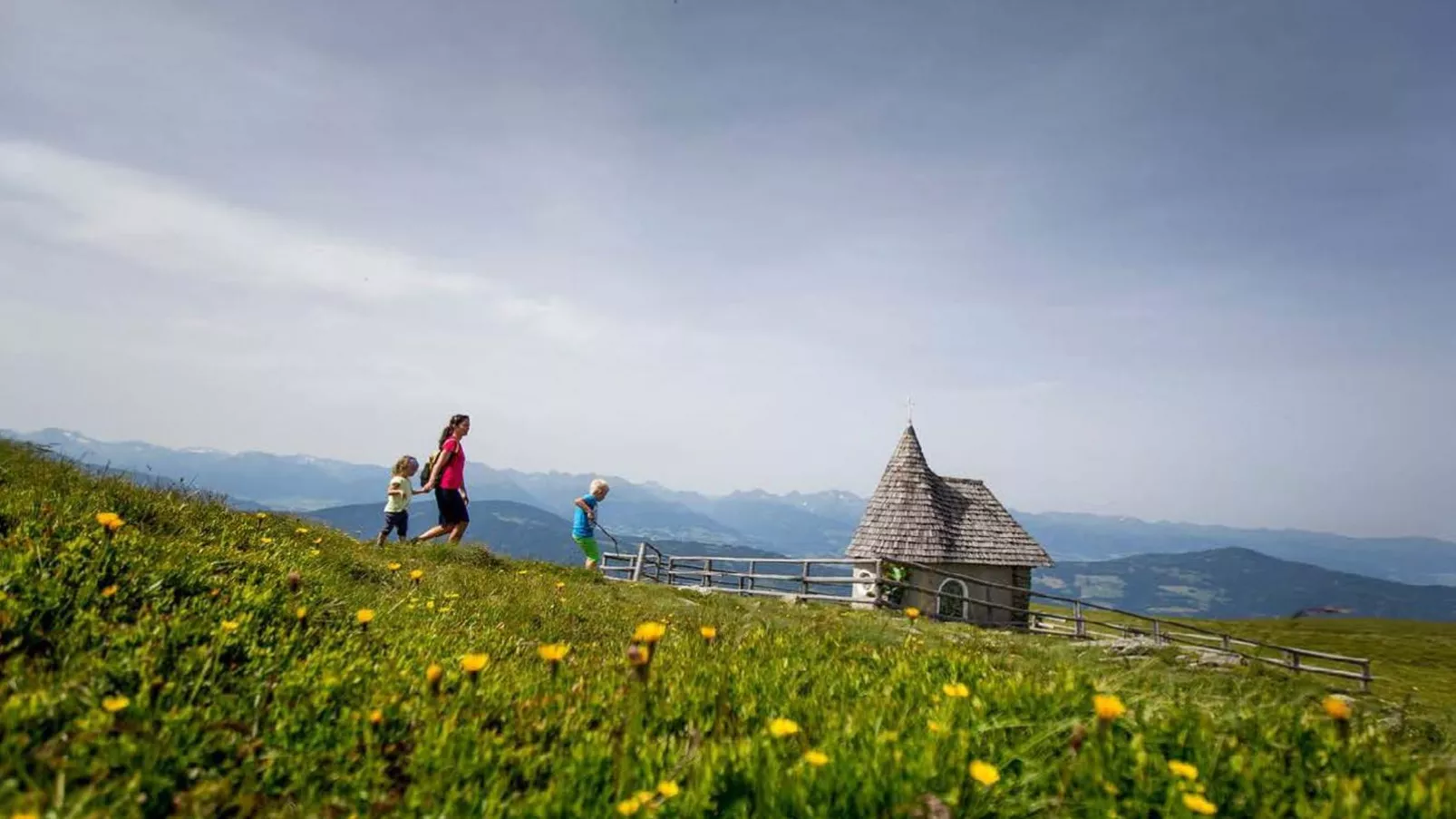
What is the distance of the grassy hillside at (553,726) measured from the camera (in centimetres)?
236

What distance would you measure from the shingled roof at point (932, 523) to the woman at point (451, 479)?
80.0 feet

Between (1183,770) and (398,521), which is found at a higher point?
(1183,770)

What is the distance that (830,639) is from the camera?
4953mm

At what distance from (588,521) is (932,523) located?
22.7m

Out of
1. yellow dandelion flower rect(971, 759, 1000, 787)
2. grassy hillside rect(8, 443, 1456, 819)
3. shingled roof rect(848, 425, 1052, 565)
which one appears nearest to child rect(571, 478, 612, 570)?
grassy hillside rect(8, 443, 1456, 819)

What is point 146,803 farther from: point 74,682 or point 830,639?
point 830,639

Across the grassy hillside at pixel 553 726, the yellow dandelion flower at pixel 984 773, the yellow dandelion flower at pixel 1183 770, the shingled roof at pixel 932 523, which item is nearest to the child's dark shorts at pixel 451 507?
the grassy hillside at pixel 553 726

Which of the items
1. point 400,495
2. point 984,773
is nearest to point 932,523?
point 400,495

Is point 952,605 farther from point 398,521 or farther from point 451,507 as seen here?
point 398,521

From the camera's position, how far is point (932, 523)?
3438cm

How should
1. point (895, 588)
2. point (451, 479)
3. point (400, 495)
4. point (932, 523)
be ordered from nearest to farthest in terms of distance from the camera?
point (451, 479) → point (400, 495) → point (895, 588) → point (932, 523)

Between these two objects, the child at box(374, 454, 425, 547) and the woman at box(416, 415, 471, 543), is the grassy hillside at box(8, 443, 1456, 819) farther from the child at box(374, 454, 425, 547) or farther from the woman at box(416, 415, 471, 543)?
the child at box(374, 454, 425, 547)

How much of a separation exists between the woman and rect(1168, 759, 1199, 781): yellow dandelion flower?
12.5 meters

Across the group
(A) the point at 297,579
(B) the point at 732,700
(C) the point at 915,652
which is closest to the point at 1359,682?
(C) the point at 915,652
